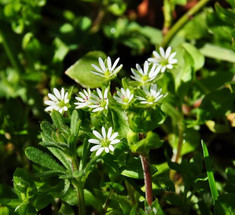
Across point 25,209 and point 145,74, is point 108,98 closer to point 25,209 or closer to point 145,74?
point 145,74

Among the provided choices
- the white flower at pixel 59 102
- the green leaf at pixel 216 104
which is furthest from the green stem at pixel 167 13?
the white flower at pixel 59 102

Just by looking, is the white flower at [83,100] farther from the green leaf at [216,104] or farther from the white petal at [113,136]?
the green leaf at [216,104]

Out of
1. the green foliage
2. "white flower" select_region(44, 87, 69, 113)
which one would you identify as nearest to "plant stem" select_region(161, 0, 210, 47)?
the green foliage

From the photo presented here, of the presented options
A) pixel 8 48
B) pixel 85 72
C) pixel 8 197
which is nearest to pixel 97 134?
pixel 8 197

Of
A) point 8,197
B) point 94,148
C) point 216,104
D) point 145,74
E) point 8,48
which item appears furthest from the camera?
point 8,48

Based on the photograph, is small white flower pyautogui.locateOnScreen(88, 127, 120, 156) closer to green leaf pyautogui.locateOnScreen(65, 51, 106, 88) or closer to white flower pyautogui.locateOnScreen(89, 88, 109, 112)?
white flower pyautogui.locateOnScreen(89, 88, 109, 112)

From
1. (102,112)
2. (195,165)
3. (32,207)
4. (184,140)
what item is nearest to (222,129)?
(184,140)

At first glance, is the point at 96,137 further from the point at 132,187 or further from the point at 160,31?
the point at 160,31
